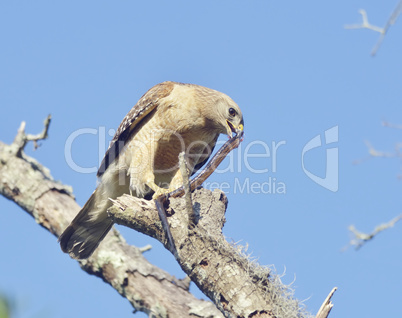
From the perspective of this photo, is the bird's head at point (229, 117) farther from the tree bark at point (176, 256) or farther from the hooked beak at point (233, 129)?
the tree bark at point (176, 256)

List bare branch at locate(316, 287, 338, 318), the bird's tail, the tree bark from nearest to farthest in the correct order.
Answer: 1. bare branch at locate(316, 287, 338, 318)
2. the tree bark
3. the bird's tail

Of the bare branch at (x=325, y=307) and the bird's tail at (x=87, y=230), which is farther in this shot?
the bird's tail at (x=87, y=230)

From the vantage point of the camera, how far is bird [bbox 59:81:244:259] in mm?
6914

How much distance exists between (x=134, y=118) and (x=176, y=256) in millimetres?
2636

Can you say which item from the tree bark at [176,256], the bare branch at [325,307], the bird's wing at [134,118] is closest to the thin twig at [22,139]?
the tree bark at [176,256]

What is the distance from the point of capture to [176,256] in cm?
495

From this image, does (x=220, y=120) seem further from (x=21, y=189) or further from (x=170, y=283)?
(x=21, y=189)

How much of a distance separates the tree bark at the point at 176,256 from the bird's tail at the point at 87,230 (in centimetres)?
35

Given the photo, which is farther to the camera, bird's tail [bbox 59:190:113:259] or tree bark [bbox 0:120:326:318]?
bird's tail [bbox 59:190:113:259]

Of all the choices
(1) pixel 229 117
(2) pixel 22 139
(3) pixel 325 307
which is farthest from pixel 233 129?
(3) pixel 325 307

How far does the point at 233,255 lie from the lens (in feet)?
15.8

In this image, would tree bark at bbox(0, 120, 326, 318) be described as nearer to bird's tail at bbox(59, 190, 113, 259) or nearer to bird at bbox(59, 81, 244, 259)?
bird's tail at bbox(59, 190, 113, 259)

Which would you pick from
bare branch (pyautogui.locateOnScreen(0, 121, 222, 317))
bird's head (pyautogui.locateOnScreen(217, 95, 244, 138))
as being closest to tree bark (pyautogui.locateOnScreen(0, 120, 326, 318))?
bare branch (pyautogui.locateOnScreen(0, 121, 222, 317))

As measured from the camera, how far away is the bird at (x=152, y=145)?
6914 mm
